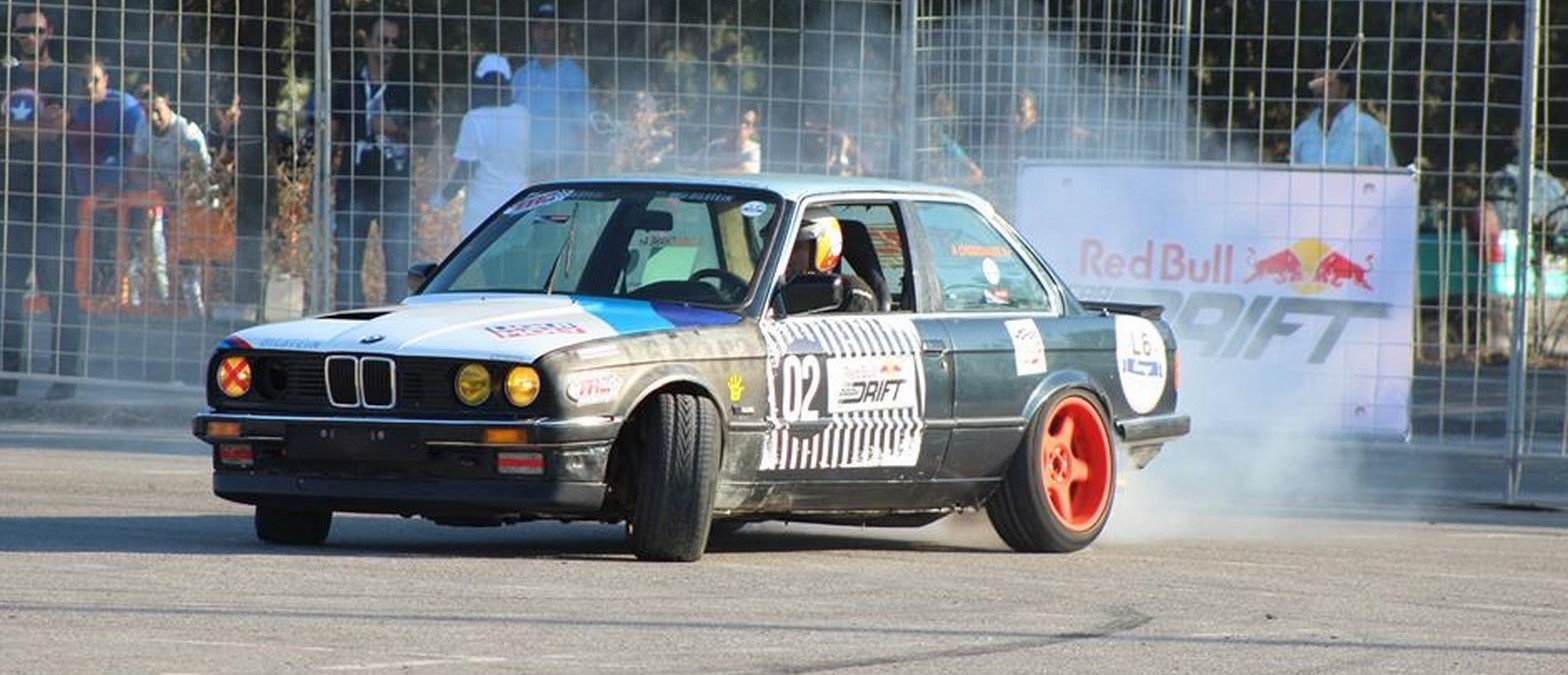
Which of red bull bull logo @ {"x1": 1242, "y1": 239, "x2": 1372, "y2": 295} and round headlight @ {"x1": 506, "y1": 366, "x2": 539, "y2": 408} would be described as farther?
red bull bull logo @ {"x1": 1242, "y1": 239, "x2": 1372, "y2": 295}

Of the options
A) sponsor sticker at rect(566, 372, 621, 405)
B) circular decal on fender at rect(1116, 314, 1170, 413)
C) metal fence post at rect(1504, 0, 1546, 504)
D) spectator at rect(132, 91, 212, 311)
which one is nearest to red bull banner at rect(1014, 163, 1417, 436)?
metal fence post at rect(1504, 0, 1546, 504)

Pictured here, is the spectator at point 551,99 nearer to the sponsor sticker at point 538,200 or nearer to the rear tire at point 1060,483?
the sponsor sticker at point 538,200

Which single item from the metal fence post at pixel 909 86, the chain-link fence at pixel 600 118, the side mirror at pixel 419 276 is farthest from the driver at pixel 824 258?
the chain-link fence at pixel 600 118

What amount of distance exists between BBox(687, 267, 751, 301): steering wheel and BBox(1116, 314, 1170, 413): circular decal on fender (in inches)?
71.9

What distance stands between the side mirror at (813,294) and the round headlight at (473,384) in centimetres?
122

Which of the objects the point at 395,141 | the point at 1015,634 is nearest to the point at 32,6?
the point at 395,141

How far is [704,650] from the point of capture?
23.0 feet

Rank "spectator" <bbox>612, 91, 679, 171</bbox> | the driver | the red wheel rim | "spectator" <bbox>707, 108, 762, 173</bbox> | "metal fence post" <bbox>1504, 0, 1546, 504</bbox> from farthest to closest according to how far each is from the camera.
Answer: "spectator" <bbox>612, 91, 679, 171</bbox> < "spectator" <bbox>707, 108, 762, 173</bbox> < "metal fence post" <bbox>1504, 0, 1546, 504</bbox> < the red wheel rim < the driver

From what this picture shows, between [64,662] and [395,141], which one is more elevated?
[395,141]

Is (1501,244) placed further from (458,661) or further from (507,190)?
(458,661)

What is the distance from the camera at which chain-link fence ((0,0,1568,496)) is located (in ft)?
49.2

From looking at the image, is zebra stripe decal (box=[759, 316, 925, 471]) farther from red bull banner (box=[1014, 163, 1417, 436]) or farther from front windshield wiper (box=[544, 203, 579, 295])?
red bull banner (box=[1014, 163, 1417, 436])

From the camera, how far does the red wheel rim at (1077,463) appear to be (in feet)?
34.0

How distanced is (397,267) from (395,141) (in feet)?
2.26
